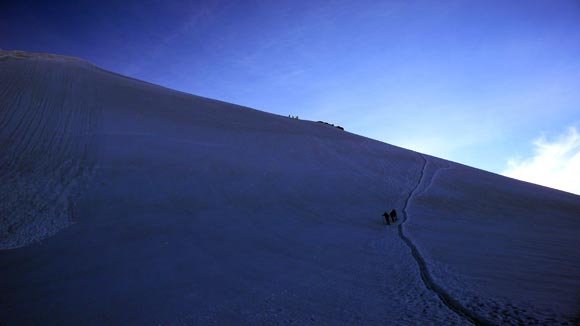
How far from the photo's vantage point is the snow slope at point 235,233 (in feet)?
10.6

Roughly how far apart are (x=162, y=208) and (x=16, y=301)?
316 centimetres

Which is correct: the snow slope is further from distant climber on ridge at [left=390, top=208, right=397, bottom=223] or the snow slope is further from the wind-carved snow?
distant climber on ridge at [left=390, top=208, right=397, bottom=223]

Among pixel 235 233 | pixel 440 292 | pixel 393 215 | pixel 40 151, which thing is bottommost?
pixel 235 233

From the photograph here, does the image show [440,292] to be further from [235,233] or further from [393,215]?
[393,215]

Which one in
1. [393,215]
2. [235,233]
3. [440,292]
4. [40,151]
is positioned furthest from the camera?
[40,151]

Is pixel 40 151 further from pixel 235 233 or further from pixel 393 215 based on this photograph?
pixel 393 215

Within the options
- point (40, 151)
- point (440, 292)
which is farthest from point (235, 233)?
point (40, 151)

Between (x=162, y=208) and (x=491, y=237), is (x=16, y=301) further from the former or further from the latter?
(x=491, y=237)

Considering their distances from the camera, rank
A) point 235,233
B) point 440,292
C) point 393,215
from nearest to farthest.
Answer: point 440,292 < point 235,233 < point 393,215

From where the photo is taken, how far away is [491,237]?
19.7ft

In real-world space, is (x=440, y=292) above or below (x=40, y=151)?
above

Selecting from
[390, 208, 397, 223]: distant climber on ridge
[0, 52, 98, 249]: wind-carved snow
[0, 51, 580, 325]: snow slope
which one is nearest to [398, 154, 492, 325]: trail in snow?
[0, 51, 580, 325]: snow slope

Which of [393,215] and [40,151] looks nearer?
[393,215]

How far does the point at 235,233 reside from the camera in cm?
578
